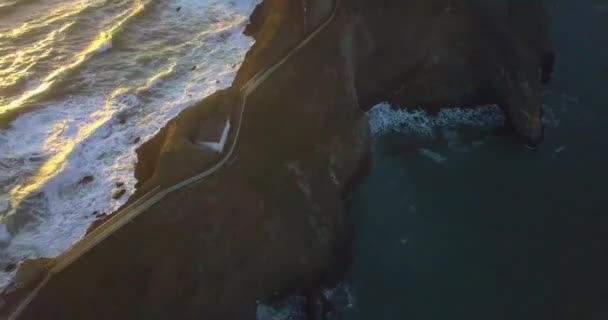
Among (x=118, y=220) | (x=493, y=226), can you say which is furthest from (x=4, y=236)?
(x=493, y=226)

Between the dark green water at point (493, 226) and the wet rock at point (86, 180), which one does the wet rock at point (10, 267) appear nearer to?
the wet rock at point (86, 180)

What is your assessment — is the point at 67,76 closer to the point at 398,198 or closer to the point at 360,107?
the point at 360,107

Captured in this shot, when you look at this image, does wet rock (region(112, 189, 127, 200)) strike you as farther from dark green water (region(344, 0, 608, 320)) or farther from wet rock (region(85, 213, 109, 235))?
dark green water (region(344, 0, 608, 320))

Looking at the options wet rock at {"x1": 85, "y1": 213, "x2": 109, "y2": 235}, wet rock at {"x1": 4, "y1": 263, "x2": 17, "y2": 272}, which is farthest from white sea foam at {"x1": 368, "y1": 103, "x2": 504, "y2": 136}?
wet rock at {"x1": 4, "y1": 263, "x2": 17, "y2": 272}

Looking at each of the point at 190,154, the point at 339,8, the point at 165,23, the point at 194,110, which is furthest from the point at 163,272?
the point at 165,23

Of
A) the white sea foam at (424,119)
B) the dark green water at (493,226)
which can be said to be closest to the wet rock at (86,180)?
the dark green water at (493,226)

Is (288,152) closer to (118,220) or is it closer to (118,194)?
(118,220)
